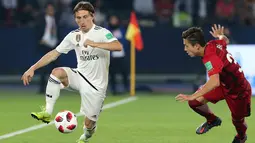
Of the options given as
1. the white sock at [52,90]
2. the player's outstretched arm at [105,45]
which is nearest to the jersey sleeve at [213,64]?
the player's outstretched arm at [105,45]

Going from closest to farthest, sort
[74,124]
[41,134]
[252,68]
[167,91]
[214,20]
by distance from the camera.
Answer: [74,124], [41,134], [252,68], [167,91], [214,20]

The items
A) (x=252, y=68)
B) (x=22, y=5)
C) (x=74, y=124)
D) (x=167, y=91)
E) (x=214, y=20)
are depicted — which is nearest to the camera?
(x=74, y=124)

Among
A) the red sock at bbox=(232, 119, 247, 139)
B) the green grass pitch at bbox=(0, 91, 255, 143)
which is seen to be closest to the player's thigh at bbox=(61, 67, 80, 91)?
the green grass pitch at bbox=(0, 91, 255, 143)

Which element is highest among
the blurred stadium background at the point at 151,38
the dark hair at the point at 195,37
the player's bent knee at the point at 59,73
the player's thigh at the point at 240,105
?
the dark hair at the point at 195,37

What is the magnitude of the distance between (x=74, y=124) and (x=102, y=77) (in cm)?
82

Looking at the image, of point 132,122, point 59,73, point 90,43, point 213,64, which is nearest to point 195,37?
point 213,64

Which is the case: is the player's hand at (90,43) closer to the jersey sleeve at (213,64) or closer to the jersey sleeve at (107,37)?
→ the jersey sleeve at (107,37)

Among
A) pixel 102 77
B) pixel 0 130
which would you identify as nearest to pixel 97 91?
pixel 102 77

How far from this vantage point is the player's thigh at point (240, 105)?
12.6 meters

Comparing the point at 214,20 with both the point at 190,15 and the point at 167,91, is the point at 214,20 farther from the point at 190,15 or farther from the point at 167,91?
the point at 167,91

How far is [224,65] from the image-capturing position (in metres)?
12.3

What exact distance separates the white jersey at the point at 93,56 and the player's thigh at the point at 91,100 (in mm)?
93

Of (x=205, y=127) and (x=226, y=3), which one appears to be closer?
(x=205, y=127)

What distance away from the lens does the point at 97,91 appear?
13.1 m
